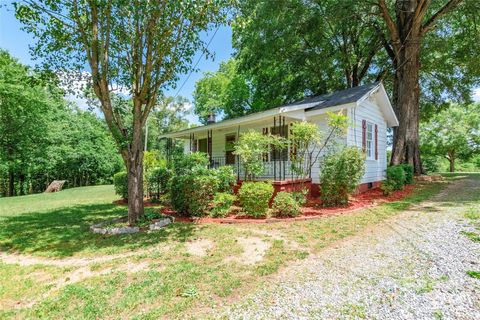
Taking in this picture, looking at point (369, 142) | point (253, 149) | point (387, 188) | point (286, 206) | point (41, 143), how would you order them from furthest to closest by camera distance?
1. point (41, 143)
2. point (369, 142)
3. point (387, 188)
4. point (253, 149)
5. point (286, 206)

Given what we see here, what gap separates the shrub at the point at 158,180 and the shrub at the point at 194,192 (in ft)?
11.5

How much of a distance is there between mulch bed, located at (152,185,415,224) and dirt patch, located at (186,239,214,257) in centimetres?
172

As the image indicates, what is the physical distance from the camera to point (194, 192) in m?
7.46

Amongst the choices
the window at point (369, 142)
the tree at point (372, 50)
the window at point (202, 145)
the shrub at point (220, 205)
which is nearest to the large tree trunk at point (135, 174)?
the shrub at point (220, 205)

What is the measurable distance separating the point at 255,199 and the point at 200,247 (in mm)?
2483

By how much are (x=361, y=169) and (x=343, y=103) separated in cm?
274

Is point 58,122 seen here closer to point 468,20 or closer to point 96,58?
point 96,58

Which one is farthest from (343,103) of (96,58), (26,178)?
(26,178)

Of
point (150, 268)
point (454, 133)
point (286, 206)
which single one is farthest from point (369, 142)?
point (454, 133)

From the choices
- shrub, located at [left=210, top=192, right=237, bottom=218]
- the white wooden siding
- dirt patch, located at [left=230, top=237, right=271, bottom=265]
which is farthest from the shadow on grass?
the white wooden siding

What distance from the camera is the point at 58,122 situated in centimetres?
2347

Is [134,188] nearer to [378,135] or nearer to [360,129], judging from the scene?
[360,129]

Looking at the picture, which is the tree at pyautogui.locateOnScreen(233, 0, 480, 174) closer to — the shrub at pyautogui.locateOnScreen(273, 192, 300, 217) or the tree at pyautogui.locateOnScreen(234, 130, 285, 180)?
the tree at pyautogui.locateOnScreen(234, 130, 285, 180)

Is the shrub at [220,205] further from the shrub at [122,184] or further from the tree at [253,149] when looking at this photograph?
the shrub at [122,184]
